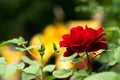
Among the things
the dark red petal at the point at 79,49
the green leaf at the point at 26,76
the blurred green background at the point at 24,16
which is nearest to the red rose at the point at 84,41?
the dark red petal at the point at 79,49

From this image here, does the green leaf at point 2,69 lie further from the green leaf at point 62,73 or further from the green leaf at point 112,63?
the green leaf at point 112,63

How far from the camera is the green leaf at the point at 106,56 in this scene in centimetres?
120

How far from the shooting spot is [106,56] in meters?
1.21

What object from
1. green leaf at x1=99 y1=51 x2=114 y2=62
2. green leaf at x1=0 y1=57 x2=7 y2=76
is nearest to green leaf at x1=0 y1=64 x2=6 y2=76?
green leaf at x1=0 y1=57 x2=7 y2=76

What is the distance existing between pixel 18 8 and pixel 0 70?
5.17 m

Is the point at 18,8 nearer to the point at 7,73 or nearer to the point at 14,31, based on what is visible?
the point at 14,31

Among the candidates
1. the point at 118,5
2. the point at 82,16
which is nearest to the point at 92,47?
the point at 118,5

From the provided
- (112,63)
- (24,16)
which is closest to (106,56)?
(112,63)

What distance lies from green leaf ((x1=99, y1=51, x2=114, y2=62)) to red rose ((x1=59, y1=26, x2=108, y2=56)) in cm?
2

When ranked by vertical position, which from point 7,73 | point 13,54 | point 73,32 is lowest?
point 7,73

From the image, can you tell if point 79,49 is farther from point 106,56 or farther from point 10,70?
point 10,70

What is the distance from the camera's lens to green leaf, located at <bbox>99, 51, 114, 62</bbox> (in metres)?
1.20

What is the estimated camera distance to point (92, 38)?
3.94 ft

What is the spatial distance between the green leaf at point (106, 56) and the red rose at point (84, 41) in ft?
0.06
